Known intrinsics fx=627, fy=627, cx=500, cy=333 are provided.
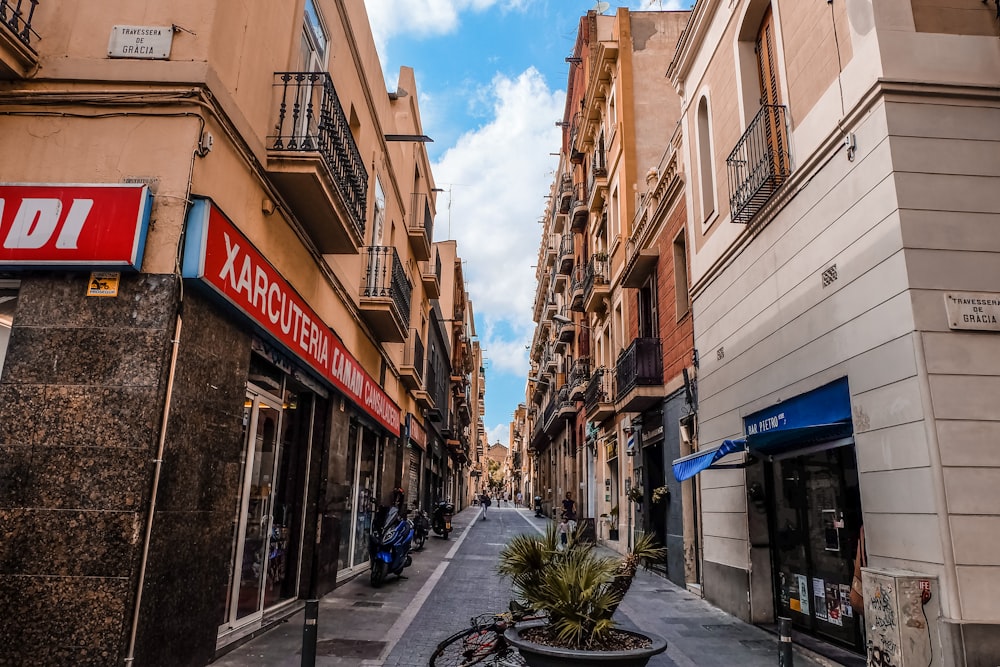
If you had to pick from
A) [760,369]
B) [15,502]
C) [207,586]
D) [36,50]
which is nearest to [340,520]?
[207,586]

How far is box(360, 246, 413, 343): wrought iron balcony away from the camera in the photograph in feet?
41.2

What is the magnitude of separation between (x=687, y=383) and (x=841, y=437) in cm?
529

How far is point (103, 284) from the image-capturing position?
16.9 feet

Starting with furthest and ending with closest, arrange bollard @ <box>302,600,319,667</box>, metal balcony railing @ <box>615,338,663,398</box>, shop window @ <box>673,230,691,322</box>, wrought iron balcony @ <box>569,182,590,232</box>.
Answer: wrought iron balcony @ <box>569,182,590,232</box>, metal balcony railing @ <box>615,338,663,398</box>, shop window @ <box>673,230,691,322</box>, bollard @ <box>302,600,319,667</box>

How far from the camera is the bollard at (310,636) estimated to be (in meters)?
4.34

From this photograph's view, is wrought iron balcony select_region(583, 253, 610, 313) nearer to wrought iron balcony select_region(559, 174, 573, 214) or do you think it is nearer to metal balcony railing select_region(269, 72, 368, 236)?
wrought iron balcony select_region(559, 174, 573, 214)

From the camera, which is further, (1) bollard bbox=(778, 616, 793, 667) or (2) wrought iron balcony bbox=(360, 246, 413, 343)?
(2) wrought iron balcony bbox=(360, 246, 413, 343)

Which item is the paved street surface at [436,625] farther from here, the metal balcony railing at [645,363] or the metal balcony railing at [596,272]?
the metal balcony railing at [596,272]

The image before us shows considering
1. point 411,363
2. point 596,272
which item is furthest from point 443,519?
point 596,272

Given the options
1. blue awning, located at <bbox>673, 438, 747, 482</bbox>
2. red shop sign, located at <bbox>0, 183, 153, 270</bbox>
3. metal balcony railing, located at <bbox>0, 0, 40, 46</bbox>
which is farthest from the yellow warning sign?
blue awning, located at <bbox>673, 438, 747, 482</bbox>

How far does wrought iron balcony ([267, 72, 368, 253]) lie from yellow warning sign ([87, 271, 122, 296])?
248 cm

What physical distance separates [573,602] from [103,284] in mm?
4521

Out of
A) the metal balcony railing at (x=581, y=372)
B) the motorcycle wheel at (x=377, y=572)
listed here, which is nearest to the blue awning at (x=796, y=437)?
the motorcycle wheel at (x=377, y=572)

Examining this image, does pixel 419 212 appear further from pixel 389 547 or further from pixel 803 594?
pixel 803 594
